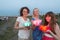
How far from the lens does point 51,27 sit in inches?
199

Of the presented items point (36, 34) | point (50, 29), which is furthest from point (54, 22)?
point (36, 34)

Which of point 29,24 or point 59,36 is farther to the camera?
point 29,24

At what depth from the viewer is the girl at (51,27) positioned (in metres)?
4.98

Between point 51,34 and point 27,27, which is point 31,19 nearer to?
point 27,27

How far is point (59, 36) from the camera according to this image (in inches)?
191

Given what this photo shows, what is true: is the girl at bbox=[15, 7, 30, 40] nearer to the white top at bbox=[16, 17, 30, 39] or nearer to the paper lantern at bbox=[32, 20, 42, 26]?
the white top at bbox=[16, 17, 30, 39]

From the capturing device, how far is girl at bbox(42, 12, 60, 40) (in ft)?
16.3

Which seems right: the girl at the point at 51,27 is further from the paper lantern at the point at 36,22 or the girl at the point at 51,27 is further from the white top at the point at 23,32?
the white top at the point at 23,32

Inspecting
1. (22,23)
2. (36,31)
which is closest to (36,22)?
(36,31)

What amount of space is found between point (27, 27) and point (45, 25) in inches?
16.0

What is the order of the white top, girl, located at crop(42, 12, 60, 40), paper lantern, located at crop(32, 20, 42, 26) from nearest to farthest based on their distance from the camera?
girl, located at crop(42, 12, 60, 40) → paper lantern, located at crop(32, 20, 42, 26) → the white top

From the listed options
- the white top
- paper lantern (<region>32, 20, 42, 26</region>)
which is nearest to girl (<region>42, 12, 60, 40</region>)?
paper lantern (<region>32, 20, 42, 26</region>)

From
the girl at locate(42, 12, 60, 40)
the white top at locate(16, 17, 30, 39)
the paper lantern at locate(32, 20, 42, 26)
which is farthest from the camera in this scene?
the white top at locate(16, 17, 30, 39)

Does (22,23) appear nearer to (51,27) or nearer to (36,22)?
(36,22)
